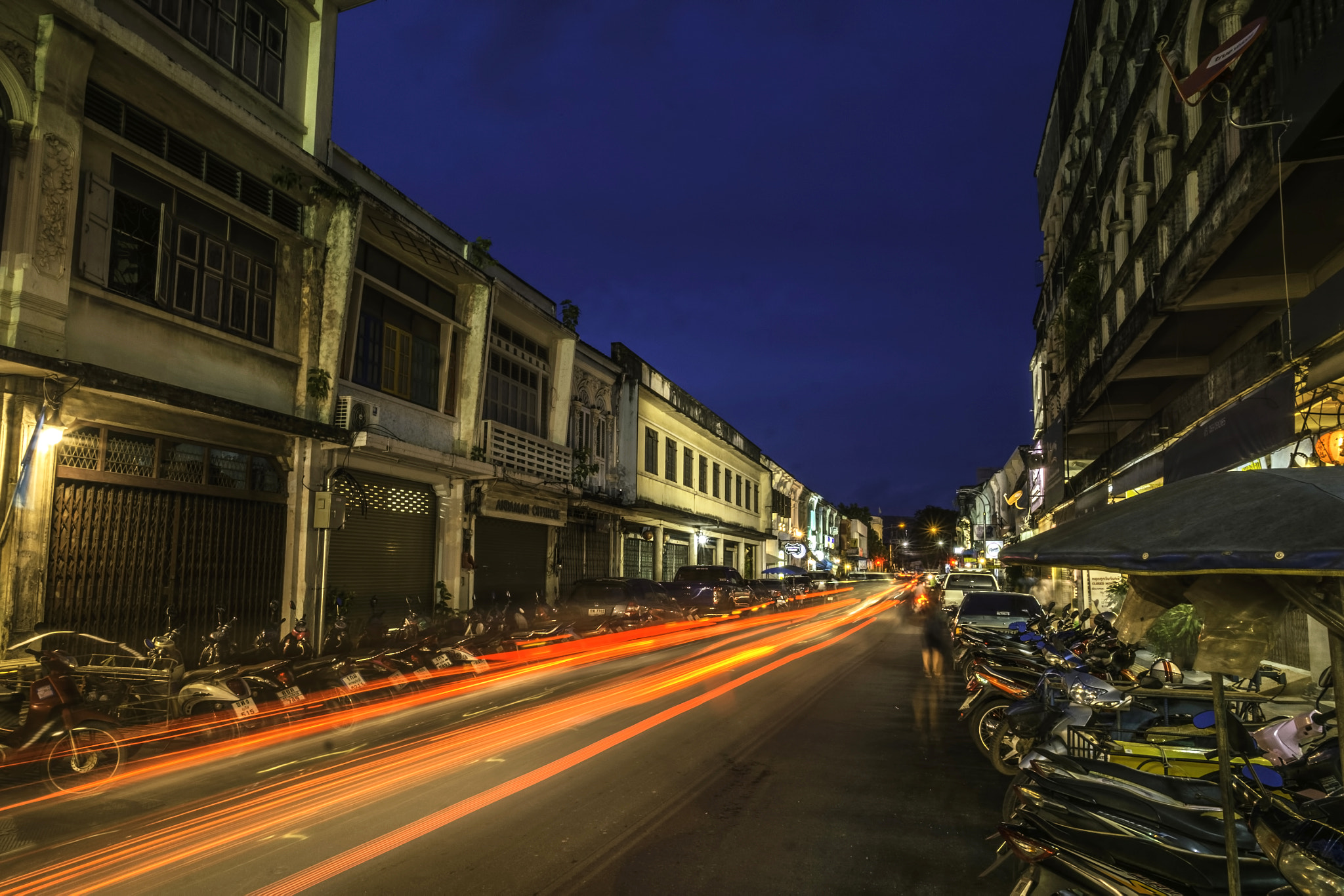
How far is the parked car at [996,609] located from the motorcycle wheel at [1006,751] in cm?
816

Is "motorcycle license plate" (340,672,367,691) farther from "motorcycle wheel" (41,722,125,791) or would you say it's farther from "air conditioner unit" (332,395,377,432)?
"air conditioner unit" (332,395,377,432)

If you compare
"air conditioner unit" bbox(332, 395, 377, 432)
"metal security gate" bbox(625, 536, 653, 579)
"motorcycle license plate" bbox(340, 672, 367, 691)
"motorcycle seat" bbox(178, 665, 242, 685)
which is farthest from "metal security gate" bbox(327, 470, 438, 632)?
"metal security gate" bbox(625, 536, 653, 579)

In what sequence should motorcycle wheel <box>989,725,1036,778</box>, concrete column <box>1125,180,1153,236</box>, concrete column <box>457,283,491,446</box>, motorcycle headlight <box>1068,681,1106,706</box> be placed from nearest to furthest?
1. motorcycle headlight <box>1068,681,1106,706</box>
2. motorcycle wheel <box>989,725,1036,778</box>
3. concrete column <box>1125,180,1153,236</box>
4. concrete column <box>457,283,491,446</box>

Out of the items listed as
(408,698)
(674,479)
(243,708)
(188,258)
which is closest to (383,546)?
(408,698)

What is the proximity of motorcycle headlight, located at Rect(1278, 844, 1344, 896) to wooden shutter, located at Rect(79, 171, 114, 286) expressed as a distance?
13.8 metres

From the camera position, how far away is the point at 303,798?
661cm

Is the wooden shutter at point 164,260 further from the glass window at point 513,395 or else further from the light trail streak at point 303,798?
the glass window at point 513,395

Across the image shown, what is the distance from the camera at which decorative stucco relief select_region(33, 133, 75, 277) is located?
10.7 m

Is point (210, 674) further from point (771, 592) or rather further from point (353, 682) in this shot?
point (771, 592)

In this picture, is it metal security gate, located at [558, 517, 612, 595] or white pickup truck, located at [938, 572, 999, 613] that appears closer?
white pickup truck, located at [938, 572, 999, 613]

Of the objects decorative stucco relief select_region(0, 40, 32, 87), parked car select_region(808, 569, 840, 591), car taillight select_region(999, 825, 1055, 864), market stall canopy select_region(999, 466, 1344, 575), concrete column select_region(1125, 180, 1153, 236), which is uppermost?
concrete column select_region(1125, 180, 1153, 236)

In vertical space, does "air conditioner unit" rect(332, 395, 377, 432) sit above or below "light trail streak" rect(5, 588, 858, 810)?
above

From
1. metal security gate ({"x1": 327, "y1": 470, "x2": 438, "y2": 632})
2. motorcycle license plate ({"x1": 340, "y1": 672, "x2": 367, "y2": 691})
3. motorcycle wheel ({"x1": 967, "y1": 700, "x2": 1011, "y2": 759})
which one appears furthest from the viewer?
metal security gate ({"x1": 327, "y1": 470, "x2": 438, "y2": 632})

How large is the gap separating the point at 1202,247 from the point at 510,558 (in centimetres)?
1752
